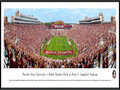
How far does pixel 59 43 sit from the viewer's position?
27.2 feet

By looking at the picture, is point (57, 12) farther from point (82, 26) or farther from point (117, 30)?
point (117, 30)

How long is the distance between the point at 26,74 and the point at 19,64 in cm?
79

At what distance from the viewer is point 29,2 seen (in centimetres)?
700

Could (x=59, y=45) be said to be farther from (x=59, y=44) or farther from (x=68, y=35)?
(x=68, y=35)

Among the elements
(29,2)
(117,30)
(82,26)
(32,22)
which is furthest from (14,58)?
(117,30)

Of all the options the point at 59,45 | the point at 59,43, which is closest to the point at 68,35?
the point at 59,43

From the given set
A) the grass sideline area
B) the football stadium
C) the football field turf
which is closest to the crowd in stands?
the football stadium

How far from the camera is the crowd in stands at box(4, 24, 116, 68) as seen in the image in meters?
7.38

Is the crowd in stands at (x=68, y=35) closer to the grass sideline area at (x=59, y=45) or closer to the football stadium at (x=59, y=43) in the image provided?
the football stadium at (x=59, y=43)

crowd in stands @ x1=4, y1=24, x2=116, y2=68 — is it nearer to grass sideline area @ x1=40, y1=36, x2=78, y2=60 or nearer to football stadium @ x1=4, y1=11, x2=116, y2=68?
football stadium @ x1=4, y1=11, x2=116, y2=68

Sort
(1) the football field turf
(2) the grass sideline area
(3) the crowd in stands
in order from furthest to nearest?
(1) the football field turf
(2) the grass sideline area
(3) the crowd in stands

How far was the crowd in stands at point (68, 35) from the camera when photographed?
24.2 feet

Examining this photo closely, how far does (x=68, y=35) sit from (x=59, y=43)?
915mm

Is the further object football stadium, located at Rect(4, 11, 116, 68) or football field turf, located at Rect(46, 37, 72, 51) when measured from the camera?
football field turf, located at Rect(46, 37, 72, 51)
